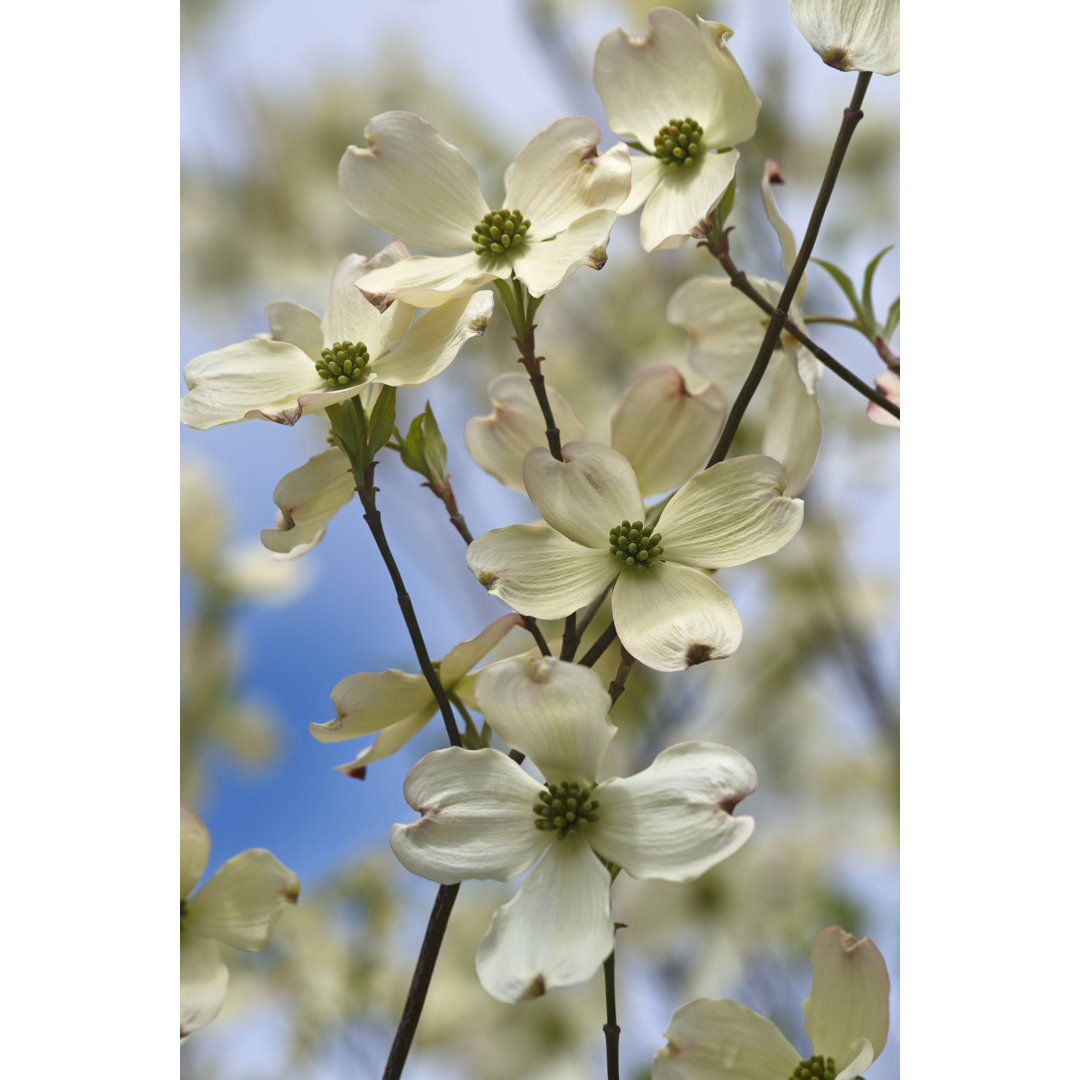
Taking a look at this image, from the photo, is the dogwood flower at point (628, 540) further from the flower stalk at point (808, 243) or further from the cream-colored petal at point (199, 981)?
the cream-colored petal at point (199, 981)

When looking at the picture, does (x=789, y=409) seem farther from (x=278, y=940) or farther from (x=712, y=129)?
(x=278, y=940)

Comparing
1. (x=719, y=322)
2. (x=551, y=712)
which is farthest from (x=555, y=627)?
A: (x=551, y=712)

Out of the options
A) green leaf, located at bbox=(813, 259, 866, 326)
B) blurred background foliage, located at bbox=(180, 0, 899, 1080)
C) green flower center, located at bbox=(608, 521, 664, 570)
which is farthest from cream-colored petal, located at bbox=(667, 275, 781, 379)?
blurred background foliage, located at bbox=(180, 0, 899, 1080)

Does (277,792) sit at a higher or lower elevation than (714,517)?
higher

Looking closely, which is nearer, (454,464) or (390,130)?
(390,130)

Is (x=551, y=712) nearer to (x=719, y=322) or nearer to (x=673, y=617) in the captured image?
(x=673, y=617)
